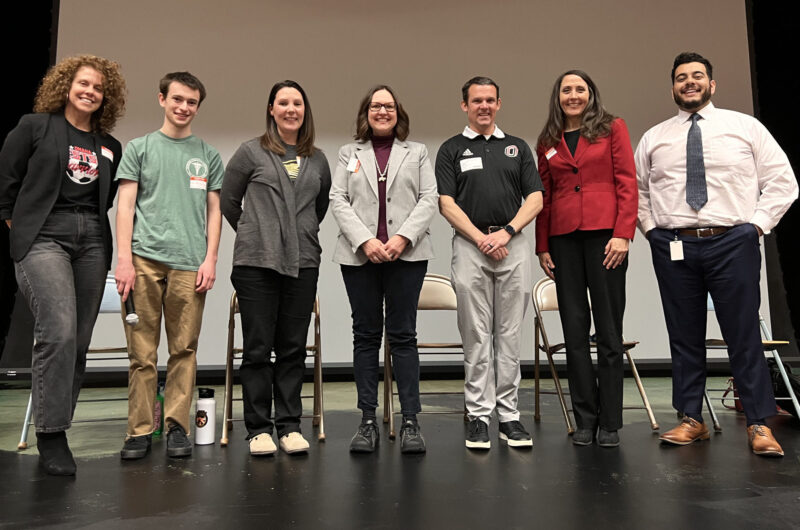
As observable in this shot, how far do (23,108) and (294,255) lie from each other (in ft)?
12.7

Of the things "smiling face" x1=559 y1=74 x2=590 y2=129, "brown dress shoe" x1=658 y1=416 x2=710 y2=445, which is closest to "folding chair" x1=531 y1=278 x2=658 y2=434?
"brown dress shoe" x1=658 y1=416 x2=710 y2=445

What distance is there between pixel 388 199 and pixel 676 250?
1320 mm

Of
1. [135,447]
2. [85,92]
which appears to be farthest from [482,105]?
[135,447]

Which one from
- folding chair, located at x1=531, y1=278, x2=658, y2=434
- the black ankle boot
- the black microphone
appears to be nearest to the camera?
the black ankle boot

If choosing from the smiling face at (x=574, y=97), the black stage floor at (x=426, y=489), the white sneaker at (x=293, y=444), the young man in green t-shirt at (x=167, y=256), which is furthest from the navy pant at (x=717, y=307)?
the young man in green t-shirt at (x=167, y=256)

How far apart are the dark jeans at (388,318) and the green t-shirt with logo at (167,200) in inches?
27.1

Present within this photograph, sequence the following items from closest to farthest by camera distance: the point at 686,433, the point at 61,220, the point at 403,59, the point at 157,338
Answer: the point at 61,220 → the point at 157,338 → the point at 686,433 → the point at 403,59

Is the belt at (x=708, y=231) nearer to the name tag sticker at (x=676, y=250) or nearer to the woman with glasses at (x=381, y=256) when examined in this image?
the name tag sticker at (x=676, y=250)

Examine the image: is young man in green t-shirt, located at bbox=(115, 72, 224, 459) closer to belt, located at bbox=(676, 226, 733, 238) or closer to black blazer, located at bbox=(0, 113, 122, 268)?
black blazer, located at bbox=(0, 113, 122, 268)

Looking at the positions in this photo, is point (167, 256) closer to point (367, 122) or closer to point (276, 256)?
point (276, 256)

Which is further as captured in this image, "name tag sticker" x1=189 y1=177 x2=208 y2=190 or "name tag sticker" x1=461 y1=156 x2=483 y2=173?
"name tag sticker" x1=461 y1=156 x2=483 y2=173

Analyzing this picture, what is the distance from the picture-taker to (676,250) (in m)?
2.50

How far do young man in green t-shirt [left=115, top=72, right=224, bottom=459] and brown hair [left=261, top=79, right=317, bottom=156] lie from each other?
331 millimetres

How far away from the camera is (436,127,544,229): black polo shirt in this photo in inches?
99.2
